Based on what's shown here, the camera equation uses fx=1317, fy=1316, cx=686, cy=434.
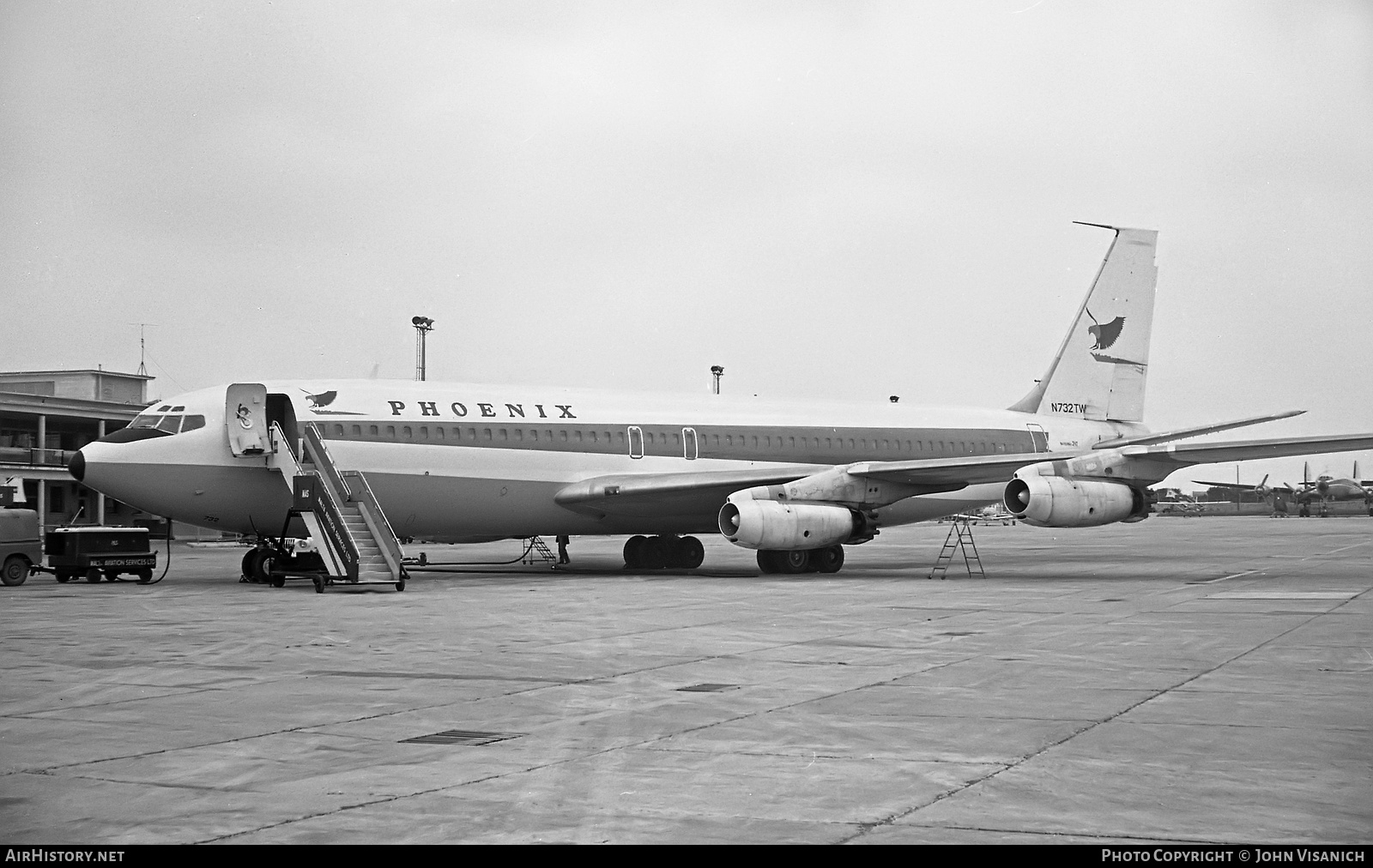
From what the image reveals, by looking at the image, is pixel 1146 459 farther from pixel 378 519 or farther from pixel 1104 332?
pixel 378 519

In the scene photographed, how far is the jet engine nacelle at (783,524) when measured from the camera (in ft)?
79.6

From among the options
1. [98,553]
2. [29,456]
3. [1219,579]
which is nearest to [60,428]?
[29,456]

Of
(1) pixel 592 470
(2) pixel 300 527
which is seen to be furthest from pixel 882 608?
(2) pixel 300 527

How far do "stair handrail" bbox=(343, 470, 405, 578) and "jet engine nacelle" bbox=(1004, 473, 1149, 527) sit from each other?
11347 millimetres

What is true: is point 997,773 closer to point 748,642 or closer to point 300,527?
point 748,642

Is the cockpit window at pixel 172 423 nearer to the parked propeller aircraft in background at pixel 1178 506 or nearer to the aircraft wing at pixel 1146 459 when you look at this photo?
the aircraft wing at pixel 1146 459

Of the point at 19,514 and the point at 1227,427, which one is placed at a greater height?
the point at 1227,427

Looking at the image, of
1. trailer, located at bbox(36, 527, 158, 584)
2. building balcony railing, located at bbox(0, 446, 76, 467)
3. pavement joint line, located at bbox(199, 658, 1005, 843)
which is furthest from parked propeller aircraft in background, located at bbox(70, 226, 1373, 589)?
building balcony railing, located at bbox(0, 446, 76, 467)

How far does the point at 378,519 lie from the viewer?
22.3 m

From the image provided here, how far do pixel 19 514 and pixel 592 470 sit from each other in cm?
1084

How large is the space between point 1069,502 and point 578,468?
373 inches

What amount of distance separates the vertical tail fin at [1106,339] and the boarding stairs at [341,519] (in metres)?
17.5

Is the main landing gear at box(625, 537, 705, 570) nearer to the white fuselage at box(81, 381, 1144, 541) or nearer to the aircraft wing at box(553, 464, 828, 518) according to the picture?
the white fuselage at box(81, 381, 1144, 541)

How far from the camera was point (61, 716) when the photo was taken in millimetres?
8641
